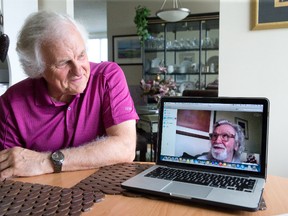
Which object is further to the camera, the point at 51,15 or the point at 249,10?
the point at 249,10

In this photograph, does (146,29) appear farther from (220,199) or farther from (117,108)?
(220,199)

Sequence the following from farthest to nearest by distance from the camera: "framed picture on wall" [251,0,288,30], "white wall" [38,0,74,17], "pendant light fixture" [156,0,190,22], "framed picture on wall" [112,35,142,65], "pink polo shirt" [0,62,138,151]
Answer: "framed picture on wall" [112,35,142,65] < "pendant light fixture" [156,0,190,22] < "white wall" [38,0,74,17] < "framed picture on wall" [251,0,288,30] < "pink polo shirt" [0,62,138,151]

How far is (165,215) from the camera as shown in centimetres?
62

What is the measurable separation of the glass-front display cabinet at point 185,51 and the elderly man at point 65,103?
332 centimetres

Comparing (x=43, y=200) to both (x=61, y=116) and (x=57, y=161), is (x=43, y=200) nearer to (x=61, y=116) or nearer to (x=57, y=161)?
(x=57, y=161)

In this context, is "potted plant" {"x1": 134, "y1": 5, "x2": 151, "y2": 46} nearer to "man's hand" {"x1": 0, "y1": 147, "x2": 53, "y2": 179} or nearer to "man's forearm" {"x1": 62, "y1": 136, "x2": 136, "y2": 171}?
"man's forearm" {"x1": 62, "y1": 136, "x2": 136, "y2": 171}

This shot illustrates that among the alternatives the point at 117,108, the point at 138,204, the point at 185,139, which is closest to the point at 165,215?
the point at 138,204

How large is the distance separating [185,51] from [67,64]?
3.75 m

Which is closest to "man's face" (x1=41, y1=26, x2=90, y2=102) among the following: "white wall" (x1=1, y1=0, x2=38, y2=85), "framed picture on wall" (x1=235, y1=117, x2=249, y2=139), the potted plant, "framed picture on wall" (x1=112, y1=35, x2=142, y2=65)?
"framed picture on wall" (x1=235, y1=117, x2=249, y2=139)

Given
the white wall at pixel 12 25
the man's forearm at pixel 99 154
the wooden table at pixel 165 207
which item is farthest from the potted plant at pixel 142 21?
the wooden table at pixel 165 207

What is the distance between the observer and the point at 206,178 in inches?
30.7

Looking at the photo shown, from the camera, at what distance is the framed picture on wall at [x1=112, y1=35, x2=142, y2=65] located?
516 centimetres

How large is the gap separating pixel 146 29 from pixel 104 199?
4.24 meters

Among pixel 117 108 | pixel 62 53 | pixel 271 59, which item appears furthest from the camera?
pixel 271 59
